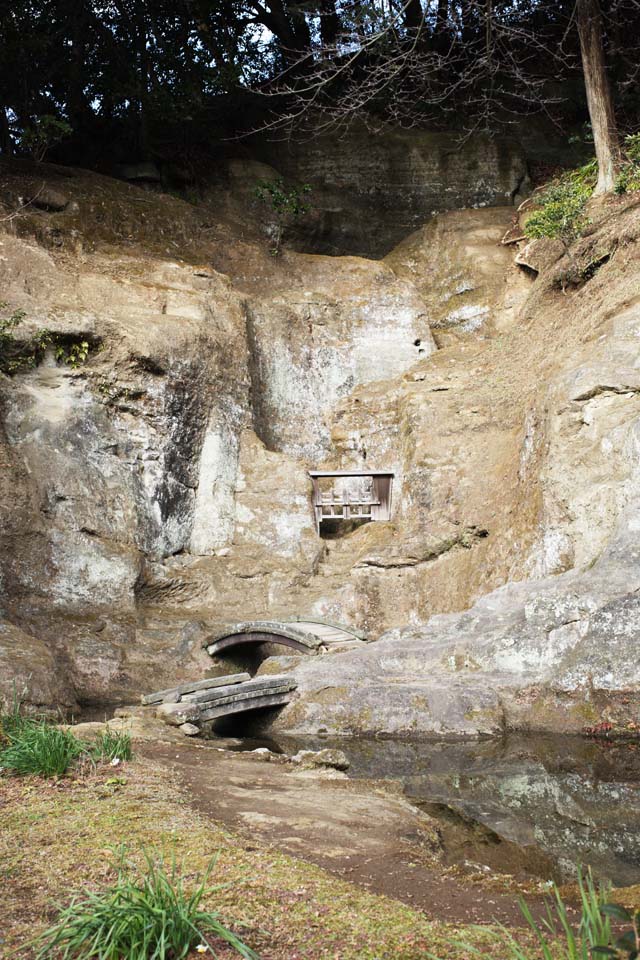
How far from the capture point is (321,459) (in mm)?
19125

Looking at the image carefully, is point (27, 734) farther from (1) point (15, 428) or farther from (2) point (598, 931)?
(1) point (15, 428)

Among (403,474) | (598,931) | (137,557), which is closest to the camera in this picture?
(598,931)

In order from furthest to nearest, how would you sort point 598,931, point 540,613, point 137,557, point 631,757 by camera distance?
point 137,557, point 540,613, point 631,757, point 598,931

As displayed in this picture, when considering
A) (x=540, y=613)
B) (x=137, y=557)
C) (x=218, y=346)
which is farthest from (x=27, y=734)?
(x=218, y=346)

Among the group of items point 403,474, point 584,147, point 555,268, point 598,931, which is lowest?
point 598,931

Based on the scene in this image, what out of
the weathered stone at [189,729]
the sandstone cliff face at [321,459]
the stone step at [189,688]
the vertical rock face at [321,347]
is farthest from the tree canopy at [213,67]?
the weathered stone at [189,729]

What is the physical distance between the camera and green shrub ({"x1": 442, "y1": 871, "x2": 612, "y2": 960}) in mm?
2549

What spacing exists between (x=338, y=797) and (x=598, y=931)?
3902 millimetres

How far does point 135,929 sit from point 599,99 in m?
18.7

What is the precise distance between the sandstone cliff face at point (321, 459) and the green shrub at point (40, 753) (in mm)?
4432

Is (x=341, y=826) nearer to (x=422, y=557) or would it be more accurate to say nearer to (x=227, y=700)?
(x=227, y=700)

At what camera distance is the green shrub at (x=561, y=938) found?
2549 mm

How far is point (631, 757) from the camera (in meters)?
8.16

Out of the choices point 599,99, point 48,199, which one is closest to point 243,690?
point 48,199
